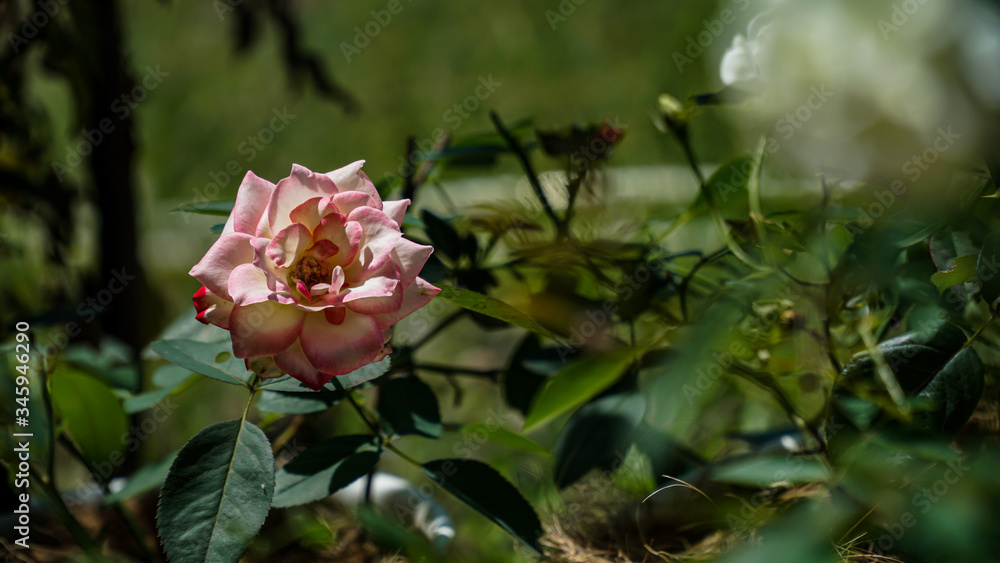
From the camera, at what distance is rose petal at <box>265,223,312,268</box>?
0.88ft

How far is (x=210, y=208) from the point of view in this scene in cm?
36

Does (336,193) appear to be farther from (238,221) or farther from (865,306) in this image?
(865,306)

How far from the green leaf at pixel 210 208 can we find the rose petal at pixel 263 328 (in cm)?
10

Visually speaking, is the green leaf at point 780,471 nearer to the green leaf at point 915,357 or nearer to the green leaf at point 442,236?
the green leaf at point 915,357

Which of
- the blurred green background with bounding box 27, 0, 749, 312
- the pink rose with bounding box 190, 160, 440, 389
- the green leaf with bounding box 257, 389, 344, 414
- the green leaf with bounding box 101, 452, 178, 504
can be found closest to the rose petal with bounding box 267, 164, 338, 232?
the pink rose with bounding box 190, 160, 440, 389

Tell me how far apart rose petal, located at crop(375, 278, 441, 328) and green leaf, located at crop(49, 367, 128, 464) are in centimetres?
28

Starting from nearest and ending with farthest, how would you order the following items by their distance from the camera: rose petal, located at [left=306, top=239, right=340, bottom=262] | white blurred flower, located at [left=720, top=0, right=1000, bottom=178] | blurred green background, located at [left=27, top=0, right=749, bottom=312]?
white blurred flower, located at [left=720, top=0, right=1000, bottom=178]
rose petal, located at [left=306, top=239, right=340, bottom=262]
blurred green background, located at [left=27, top=0, right=749, bottom=312]

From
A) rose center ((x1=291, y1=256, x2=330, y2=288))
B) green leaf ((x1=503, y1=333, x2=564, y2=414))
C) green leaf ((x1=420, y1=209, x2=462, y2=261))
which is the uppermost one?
rose center ((x1=291, y1=256, x2=330, y2=288))

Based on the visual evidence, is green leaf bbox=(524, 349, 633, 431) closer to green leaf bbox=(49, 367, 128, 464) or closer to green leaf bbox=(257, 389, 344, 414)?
green leaf bbox=(257, 389, 344, 414)

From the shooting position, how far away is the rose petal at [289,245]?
0.27 metres

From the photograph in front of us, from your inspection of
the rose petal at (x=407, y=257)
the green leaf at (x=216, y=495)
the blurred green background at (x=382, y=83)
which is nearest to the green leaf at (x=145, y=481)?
the green leaf at (x=216, y=495)

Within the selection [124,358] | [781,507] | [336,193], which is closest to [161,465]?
[124,358]

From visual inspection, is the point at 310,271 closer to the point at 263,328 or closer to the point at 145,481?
the point at 263,328

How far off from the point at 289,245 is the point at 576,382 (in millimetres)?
161
